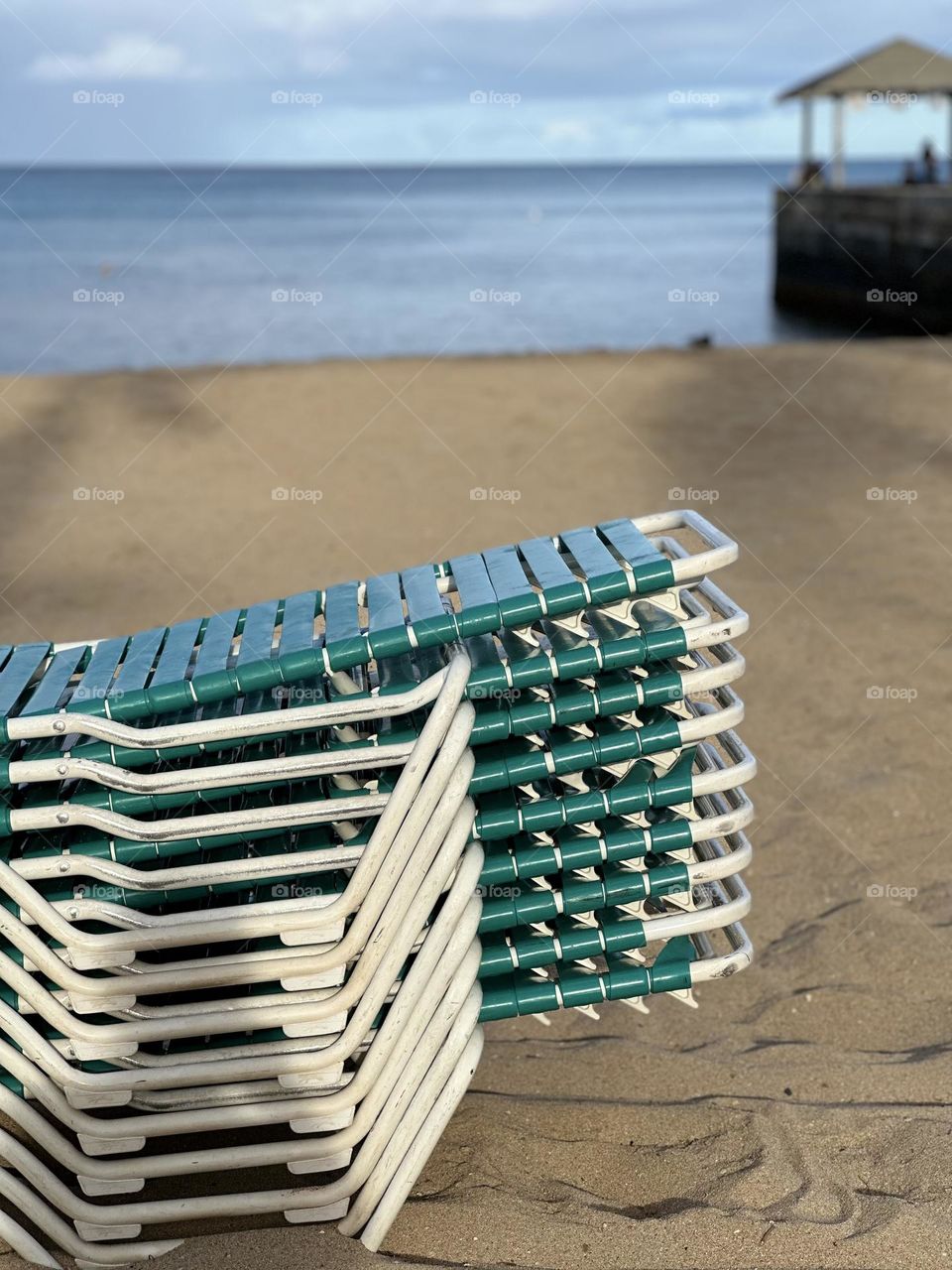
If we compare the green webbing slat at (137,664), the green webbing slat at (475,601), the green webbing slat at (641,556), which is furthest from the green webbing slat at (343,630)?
the green webbing slat at (641,556)

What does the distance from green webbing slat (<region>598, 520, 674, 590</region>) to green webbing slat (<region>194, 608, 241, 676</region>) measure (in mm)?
930

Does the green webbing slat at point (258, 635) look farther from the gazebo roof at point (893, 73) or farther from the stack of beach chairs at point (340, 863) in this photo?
the gazebo roof at point (893, 73)

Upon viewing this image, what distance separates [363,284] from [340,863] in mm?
35142

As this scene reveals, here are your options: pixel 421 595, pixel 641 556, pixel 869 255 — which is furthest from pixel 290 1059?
pixel 869 255

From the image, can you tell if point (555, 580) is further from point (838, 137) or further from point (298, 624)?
point (838, 137)

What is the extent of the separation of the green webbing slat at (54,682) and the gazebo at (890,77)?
26.0 metres

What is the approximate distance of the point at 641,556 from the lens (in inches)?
115

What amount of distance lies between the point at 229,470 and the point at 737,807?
8034 millimetres

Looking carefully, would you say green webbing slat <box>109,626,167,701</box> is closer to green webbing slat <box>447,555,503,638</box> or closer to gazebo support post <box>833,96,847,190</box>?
green webbing slat <box>447,555,503,638</box>

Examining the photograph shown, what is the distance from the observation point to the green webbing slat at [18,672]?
9.41 ft

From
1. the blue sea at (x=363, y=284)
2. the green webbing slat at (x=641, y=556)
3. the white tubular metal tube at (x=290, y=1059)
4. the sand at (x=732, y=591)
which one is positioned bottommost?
the blue sea at (x=363, y=284)

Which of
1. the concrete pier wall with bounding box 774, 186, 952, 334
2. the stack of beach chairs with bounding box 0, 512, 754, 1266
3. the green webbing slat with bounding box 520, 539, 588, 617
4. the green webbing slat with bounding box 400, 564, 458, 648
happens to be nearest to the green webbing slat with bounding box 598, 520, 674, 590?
the stack of beach chairs with bounding box 0, 512, 754, 1266

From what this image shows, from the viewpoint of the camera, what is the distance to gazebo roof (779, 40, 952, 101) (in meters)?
25.1

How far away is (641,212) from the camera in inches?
3349
